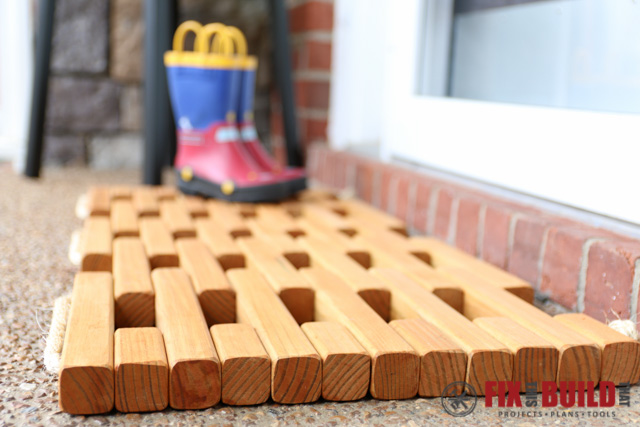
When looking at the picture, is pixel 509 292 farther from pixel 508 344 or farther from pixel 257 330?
pixel 257 330

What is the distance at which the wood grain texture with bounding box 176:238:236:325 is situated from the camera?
98 centimetres

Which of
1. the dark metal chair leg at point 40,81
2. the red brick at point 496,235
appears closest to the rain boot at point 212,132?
the dark metal chair leg at point 40,81

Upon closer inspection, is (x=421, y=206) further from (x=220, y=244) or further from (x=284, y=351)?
(x=284, y=351)

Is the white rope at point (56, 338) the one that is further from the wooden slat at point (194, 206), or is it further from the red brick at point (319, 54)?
the red brick at point (319, 54)

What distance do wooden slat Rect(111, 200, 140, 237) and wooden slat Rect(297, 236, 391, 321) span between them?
343 mm

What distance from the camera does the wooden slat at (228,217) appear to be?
1415 mm

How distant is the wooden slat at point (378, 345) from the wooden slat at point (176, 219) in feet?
1.55

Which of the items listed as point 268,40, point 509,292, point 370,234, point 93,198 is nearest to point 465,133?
point 370,234

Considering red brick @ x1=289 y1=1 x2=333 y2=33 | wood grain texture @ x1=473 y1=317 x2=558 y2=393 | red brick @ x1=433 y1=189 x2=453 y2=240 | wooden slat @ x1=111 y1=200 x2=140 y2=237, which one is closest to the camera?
wood grain texture @ x1=473 y1=317 x2=558 y2=393

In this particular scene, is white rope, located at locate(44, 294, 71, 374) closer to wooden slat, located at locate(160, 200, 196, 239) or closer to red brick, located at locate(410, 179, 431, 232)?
wooden slat, located at locate(160, 200, 196, 239)

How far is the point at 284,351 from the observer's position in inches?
30.5

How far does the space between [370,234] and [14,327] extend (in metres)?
0.73

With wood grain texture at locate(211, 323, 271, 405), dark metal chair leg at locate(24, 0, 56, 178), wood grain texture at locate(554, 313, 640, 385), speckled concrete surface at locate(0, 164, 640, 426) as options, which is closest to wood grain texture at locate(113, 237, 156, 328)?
speckled concrete surface at locate(0, 164, 640, 426)

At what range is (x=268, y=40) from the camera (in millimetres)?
2660
